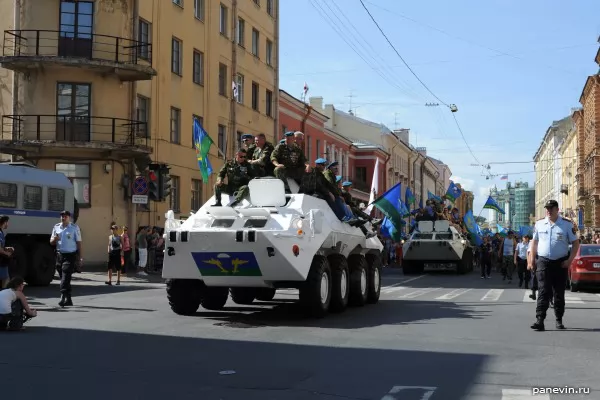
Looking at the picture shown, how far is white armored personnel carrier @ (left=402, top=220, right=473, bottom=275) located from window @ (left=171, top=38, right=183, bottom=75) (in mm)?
12403

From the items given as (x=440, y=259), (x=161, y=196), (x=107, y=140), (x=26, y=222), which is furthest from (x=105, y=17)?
(x=440, y=259)

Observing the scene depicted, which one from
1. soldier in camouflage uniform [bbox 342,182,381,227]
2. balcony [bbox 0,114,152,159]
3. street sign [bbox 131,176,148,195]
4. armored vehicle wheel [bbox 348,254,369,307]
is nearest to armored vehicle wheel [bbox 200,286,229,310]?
armored vehicle wheel [bbox 348,254,369,307]

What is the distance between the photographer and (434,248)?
112ft

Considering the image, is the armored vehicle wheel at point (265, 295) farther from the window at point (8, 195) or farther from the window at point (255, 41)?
the window at point (255, 41)

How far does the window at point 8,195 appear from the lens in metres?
19.4

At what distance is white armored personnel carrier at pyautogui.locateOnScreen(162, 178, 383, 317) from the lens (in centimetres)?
1184

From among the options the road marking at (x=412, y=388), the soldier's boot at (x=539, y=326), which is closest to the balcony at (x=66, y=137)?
the soldier's boot at (x=539, y=326)

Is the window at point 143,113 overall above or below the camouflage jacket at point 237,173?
above

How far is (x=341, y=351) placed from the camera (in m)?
9.12

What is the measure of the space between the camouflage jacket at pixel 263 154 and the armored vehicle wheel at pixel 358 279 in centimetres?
259

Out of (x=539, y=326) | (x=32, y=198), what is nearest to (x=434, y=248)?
(x=32, y=198)

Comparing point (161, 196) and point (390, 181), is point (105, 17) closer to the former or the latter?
point (161, 196)

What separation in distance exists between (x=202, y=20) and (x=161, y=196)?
13999mm

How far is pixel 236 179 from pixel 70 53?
18141mm
